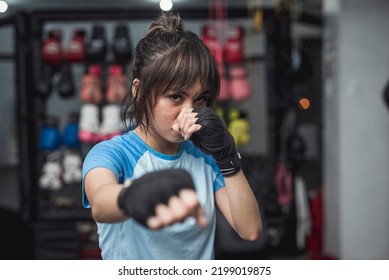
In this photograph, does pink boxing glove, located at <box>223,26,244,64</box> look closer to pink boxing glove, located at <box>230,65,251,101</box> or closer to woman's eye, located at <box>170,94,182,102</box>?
pink boxing glove, located at <box>230,65,251,101</box>

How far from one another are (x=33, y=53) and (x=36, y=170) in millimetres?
638

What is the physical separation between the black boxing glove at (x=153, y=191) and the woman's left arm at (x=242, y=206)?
0.28 metres

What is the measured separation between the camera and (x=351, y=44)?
311 centimetres

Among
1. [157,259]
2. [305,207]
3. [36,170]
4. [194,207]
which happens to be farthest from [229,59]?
[194,207]

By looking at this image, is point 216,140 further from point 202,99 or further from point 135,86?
point 135,86

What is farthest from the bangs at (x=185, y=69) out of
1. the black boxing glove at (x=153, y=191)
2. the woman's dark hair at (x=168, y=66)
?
the black boxing glove at (x=153, y=191)

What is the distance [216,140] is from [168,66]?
0.45 ft

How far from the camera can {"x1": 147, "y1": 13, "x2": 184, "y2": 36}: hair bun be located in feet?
2.84

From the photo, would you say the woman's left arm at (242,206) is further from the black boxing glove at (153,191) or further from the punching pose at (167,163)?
the black boxing glove at (153,191)

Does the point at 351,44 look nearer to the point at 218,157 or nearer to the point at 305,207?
the point at 305,207

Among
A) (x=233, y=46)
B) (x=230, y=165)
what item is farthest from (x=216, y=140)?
(x=233, y=46)

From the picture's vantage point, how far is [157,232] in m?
0.91

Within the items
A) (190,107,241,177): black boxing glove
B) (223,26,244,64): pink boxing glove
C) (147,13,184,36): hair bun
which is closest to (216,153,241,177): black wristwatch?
(190,107,241,177): black boxing glove
